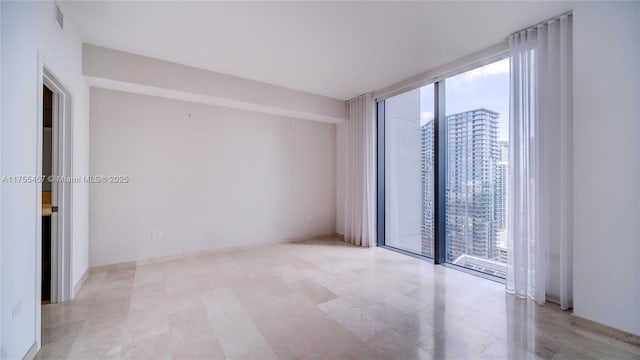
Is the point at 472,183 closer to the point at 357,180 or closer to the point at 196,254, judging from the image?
the point at 357,180

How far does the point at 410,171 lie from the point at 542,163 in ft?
6.51

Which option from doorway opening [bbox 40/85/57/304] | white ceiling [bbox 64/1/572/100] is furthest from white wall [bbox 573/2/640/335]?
doorway opening [bbox 40/85/57/304]

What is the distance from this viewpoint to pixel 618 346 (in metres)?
2.08

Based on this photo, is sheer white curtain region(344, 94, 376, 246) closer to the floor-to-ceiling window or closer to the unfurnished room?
the unfurnished room

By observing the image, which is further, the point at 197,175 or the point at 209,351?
the point at 197,175

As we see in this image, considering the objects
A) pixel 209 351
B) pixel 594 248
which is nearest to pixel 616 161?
pixel 594 248

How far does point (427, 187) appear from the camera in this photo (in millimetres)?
4223

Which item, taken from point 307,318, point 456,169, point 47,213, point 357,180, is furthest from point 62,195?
point 456,169

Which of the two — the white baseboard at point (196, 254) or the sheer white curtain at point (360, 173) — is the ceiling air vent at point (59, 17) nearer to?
the white baseboard at point (196, 254)

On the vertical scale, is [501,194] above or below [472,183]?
below

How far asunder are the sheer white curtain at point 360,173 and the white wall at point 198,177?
64cm

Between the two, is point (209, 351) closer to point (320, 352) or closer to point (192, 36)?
point (320, 352)

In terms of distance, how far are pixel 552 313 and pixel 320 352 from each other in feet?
7.59

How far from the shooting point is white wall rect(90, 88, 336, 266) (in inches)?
147
